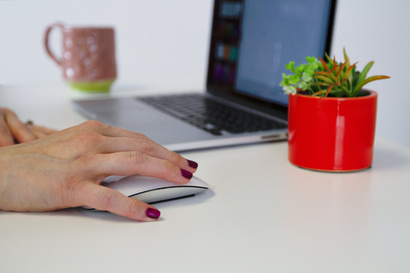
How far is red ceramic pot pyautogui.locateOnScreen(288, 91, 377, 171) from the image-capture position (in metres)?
0.65

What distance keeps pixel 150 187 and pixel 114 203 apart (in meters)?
0.05

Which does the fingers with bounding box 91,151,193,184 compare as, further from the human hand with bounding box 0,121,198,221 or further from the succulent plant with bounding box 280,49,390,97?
the succulent plant with bounding box 280,49,390,97

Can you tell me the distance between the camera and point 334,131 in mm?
655

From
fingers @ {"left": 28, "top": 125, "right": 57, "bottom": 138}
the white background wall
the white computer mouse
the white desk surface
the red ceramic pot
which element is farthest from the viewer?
the white background wall

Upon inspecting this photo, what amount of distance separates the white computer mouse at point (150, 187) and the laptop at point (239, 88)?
0.63ft

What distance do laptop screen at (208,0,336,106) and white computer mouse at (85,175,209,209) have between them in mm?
424

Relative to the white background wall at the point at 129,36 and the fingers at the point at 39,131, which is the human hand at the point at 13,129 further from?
the white background wall at the point at 129,36

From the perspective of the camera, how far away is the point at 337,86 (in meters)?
0.67

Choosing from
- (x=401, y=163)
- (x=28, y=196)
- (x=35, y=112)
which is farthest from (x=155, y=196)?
(x=35, y=112)

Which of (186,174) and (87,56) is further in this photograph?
(87,56)

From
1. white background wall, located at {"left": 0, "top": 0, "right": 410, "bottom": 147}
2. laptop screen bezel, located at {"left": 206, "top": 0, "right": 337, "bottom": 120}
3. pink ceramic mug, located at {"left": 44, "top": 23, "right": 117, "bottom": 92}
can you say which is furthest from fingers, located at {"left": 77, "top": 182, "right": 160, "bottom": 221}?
white background wall, located at {"left": 0, "top": 0, "right": 410, "bottom": 147}

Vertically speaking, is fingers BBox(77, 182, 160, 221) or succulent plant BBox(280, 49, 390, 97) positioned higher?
succulent plant BBox(280, 49, 390, 97)

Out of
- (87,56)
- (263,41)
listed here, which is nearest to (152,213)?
(263,41)

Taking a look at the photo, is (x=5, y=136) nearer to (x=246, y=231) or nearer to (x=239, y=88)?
(x=246, y=231)
